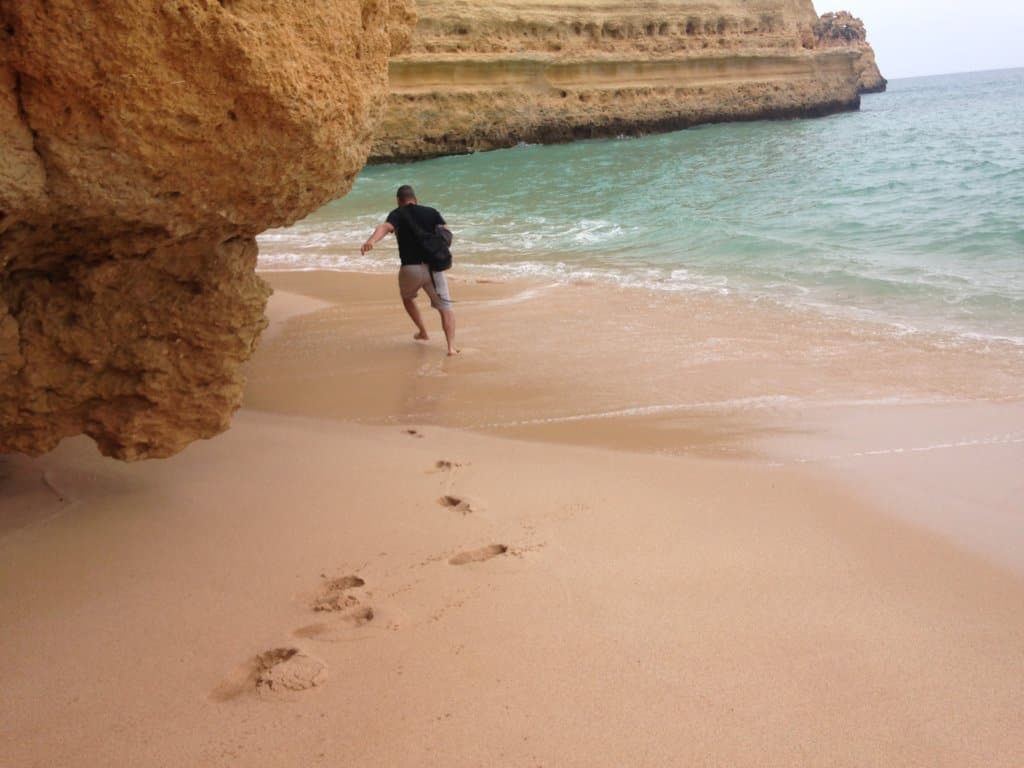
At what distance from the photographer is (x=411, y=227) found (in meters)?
6.34

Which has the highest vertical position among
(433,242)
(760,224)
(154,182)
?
(154,182)

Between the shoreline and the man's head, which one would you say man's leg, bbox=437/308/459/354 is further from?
the man's head

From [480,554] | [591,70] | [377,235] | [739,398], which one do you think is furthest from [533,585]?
[591,70]

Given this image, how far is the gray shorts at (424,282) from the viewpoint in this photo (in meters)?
6.38

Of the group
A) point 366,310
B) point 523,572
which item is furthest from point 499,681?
point 366,310

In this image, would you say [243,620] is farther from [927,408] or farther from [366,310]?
[366,310]

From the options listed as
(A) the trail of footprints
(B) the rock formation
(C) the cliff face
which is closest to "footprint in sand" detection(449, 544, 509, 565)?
(A) the trail of footprints

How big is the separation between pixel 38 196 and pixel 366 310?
5.19m

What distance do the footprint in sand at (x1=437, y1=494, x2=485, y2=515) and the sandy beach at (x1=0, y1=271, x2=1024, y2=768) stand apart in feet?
0.05

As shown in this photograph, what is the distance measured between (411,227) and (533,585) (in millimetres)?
3982

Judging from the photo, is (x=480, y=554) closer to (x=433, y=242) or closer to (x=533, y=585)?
(x=533, y=585)

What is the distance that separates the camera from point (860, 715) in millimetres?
2262

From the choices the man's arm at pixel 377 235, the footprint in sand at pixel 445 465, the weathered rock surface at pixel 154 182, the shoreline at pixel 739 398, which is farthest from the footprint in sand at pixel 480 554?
the man's arm at pixel 377 235

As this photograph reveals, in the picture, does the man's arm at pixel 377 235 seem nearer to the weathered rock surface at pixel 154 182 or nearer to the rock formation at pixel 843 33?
the weathered rock surface at pixel 154 182
